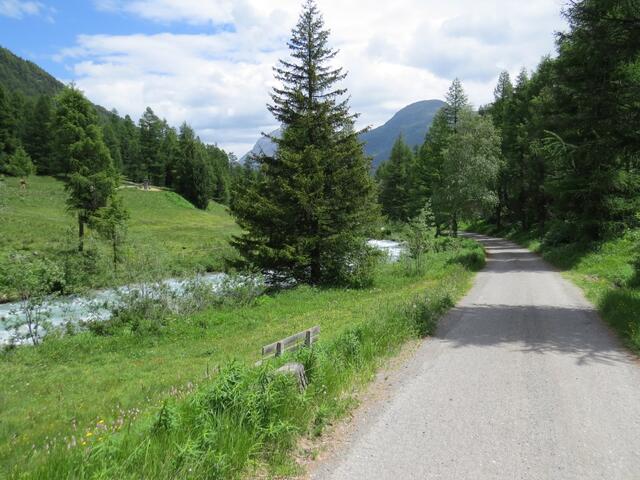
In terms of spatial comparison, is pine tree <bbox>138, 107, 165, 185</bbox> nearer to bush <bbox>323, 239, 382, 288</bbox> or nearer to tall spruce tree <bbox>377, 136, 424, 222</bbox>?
tall spruce tree <bbox>377, 136, 424, 222</bbox>

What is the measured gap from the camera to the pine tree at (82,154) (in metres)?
29.3

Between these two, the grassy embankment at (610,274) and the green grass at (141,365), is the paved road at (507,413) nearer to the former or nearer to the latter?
the grassy embankment at (610,274)

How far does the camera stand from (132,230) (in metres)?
32.3

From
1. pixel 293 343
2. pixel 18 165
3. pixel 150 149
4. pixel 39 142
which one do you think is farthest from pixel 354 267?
pixel 150 149

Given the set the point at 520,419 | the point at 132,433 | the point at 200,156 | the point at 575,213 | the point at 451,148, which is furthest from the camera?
the point at 200,156

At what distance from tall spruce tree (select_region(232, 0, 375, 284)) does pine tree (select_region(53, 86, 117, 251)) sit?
14.1 meters

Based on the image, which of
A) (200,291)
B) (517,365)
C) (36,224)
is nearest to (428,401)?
(517,365)

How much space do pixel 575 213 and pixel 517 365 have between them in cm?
2206

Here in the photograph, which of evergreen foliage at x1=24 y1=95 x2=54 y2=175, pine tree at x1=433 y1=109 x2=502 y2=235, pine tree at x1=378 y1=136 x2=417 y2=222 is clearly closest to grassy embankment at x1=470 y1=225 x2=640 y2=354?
pine tree at x1=433 y1=109 x2=502 y2=235

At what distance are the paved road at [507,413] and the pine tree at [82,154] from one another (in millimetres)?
26749

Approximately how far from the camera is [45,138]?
74.9 metres

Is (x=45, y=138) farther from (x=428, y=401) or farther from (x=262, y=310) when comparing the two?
(x=428, y=401)

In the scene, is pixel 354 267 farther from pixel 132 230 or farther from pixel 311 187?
pixel 132 230

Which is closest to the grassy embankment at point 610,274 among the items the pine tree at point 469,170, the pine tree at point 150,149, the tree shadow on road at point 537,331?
the tree shadow on road at point 537,331
